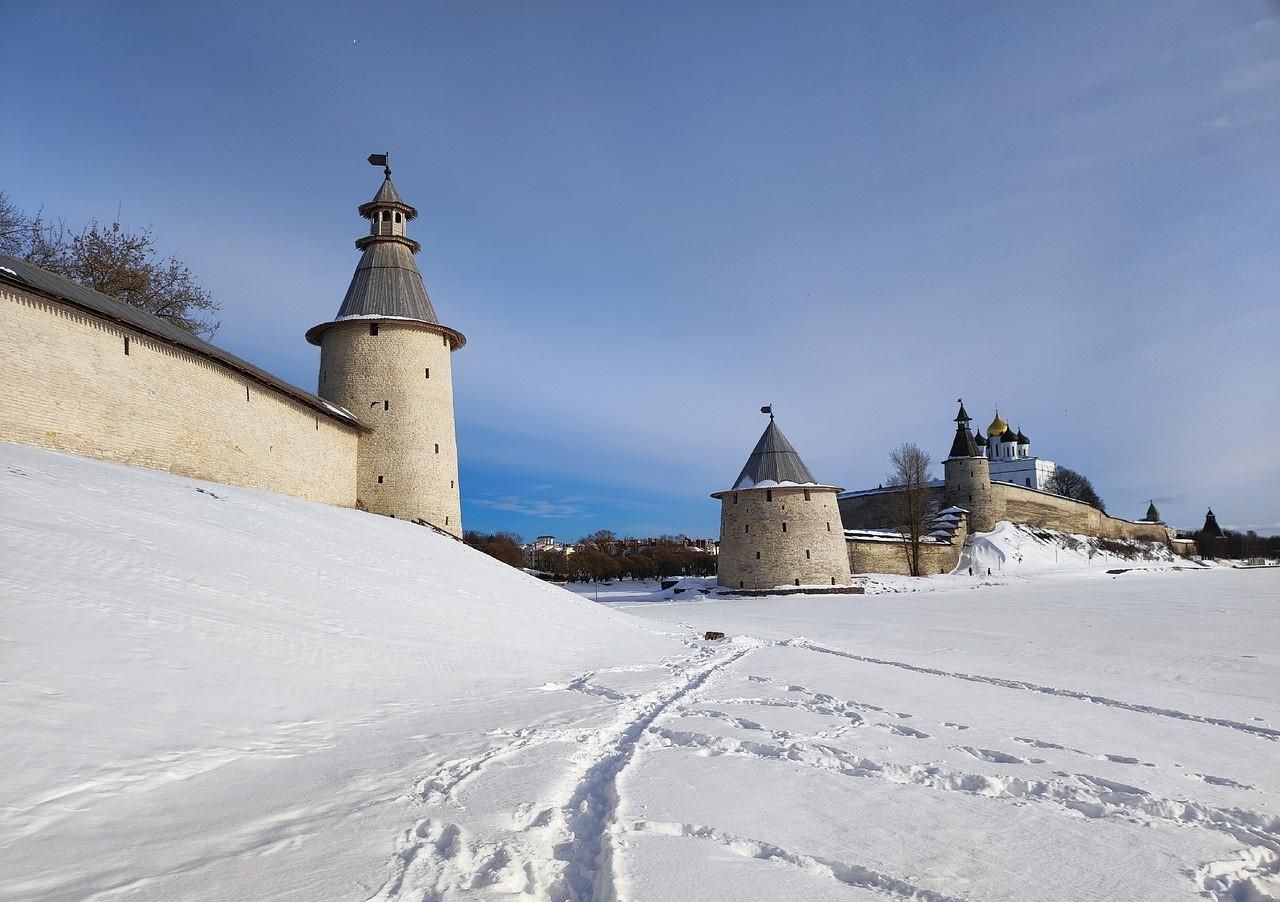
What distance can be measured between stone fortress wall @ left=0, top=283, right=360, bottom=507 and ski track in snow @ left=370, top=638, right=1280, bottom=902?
34.2 feet

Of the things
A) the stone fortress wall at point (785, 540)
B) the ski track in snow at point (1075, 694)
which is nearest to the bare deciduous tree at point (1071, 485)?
the stone fortress wall at point (785, 540)

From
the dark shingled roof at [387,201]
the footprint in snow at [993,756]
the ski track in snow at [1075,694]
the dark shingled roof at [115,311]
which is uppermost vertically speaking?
the dark shingled roof at [387,201]

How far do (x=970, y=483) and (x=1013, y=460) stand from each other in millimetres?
27943

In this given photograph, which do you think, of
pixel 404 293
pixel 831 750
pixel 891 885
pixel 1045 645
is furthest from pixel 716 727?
pixel 404 293

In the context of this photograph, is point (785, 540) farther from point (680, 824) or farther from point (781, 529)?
point (680, 824)

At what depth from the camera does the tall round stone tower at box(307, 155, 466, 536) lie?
19641 millimetres

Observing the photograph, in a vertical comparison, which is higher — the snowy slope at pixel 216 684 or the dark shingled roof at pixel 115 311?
the dark shingled roof at pixel 115 311

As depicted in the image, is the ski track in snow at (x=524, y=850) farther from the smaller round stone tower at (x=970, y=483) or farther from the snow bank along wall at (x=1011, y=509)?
the smaller round stone tower at (x=970, y=483)

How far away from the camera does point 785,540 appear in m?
27.1

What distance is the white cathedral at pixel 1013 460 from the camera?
229 feet

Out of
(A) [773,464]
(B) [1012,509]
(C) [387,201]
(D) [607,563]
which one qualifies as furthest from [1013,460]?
(C) [387,201]

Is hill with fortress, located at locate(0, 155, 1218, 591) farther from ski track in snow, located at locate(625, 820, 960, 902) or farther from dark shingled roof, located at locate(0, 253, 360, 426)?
ski track in snow, located at locate(625, 820, 960, 902)

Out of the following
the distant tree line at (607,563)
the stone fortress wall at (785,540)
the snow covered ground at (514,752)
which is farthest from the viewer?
the distant tree line at (607,563)

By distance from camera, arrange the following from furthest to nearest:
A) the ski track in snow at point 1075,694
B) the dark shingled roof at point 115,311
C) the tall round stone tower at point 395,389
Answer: the tall round stone tower at point 395,389 < the dark shingled roof at point 115,311 < the ski track in snow at point 1075,694
